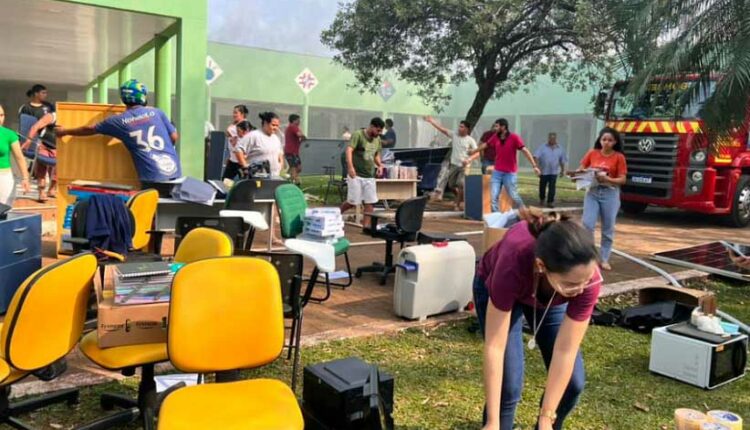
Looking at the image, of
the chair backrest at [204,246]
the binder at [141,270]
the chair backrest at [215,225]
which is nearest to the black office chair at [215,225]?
the chair backrest at [215,225]

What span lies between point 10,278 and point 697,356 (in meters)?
4.65

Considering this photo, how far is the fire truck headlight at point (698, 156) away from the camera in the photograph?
10930 mm

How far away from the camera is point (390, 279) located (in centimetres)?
638

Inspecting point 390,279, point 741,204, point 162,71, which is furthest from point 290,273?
point 741,204

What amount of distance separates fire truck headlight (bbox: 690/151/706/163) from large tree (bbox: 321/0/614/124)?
2.91 m

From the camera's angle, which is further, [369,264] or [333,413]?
[369,264]

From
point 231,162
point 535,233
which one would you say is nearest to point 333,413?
point 535,233

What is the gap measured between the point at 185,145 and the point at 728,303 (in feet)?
20.1

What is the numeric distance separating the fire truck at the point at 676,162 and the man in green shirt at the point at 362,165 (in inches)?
186

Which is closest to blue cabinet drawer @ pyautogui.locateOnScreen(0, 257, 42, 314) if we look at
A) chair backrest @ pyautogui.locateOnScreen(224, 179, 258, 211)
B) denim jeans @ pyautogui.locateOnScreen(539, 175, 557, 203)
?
chair backrest @ pyautogui.locateOnScreen(224, 179, 258, 211)

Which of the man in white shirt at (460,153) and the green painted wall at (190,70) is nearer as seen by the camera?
the green painted wall at (190,70)

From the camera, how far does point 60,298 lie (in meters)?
2.66

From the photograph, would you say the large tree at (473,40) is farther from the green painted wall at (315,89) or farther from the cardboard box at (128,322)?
the cardboard box at (128,322)

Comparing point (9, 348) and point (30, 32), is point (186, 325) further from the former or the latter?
point (30, 32)
